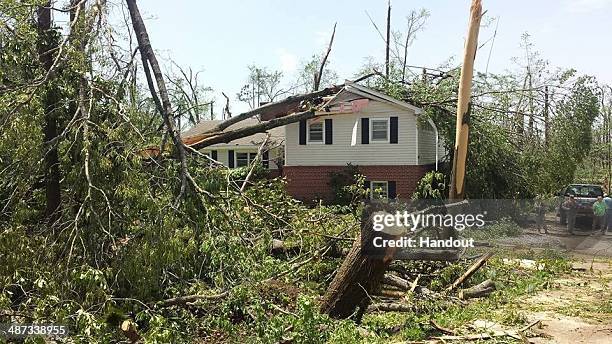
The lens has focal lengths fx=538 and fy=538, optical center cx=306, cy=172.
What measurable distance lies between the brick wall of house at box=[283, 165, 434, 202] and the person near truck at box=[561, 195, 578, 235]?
549 cm

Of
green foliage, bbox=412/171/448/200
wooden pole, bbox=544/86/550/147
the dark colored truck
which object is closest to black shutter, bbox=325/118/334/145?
green foliage, bbox=412/171/448/200

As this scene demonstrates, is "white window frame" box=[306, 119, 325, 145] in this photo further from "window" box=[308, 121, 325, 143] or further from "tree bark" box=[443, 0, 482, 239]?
"tree bark" box=[443, 0, 482, 239]

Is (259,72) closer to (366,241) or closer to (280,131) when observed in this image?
(280,131)

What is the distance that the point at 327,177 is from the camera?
61.7 ft

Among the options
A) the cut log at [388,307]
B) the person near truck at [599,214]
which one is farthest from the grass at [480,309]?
the person near truck at [599,214]

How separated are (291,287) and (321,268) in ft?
2.80

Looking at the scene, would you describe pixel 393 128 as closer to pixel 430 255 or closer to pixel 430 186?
pixel 430 186

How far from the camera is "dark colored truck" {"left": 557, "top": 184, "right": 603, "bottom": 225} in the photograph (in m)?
13.0

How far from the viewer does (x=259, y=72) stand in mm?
47094

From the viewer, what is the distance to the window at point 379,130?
18.2m

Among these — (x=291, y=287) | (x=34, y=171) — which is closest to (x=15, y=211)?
(x=34, y=171)

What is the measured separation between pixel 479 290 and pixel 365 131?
1173cm
